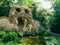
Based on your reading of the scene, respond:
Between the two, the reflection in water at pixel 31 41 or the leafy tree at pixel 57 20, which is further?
the leafy tree at pixel 57 20

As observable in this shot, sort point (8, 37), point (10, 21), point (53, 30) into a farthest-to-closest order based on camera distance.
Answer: point (53, 30) → point (10, 21) → point (8, 37)

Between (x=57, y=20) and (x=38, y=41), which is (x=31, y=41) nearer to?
(x=38, y=41)

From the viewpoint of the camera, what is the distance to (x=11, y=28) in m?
25.5

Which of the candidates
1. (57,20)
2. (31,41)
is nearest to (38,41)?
(31,41)


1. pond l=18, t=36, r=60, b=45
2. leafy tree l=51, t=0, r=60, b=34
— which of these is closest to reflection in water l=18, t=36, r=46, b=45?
pond l=18, t=36, r=60, b=45

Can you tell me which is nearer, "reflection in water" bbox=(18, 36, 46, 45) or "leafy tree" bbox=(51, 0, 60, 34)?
"reflection in water" bbox=(18, 36, 46, 45)

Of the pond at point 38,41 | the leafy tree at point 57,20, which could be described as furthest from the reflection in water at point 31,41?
the leafy tree at point 57,20

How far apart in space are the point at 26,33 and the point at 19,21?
15.8 feet

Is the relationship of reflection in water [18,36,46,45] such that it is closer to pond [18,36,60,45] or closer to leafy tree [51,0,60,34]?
pond [18,36,60,45]

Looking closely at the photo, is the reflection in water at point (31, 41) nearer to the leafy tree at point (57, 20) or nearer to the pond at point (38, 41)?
the pond at point (38, 41)

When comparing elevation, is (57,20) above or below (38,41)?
above

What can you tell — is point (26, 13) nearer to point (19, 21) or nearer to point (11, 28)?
point (19, 21)

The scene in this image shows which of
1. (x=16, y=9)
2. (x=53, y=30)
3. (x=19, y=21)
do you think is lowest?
(x=53, y=30)

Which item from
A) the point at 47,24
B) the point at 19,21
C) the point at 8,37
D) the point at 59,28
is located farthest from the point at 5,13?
the point at 8,37
